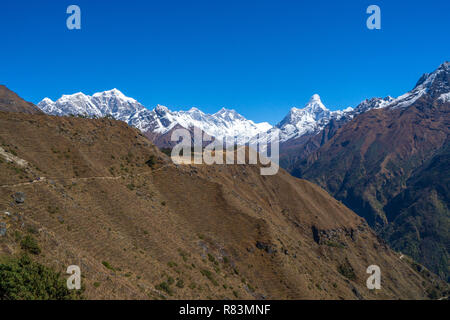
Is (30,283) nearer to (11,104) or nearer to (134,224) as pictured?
(134,224)

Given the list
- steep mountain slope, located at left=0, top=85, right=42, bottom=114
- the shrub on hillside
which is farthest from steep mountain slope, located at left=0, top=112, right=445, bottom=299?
steep mountain slope, located at left=0, top=85, right=42, bottom=114

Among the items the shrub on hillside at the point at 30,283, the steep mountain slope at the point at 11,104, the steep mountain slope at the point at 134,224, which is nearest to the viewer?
the shrub on hillside at the point at 30,283

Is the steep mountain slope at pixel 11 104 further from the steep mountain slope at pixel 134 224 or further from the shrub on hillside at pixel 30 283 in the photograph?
the shrub on hillside at pixel 30 283

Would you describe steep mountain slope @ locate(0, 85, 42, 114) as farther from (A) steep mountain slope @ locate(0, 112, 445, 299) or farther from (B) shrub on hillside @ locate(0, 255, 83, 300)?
(B) shrub on hillside @ locate(0, 255, 83, 300)

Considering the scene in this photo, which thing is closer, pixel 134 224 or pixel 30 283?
pixel 30 283

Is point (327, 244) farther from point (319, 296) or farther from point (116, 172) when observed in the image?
point (116, 172)

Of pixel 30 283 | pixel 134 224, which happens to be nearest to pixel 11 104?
pixel 134 224

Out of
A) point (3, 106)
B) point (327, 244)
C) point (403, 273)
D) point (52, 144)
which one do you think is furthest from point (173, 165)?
point (3, 106)

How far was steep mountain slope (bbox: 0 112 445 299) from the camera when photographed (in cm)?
3325

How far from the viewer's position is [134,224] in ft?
157

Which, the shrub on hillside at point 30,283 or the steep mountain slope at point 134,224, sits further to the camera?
the steep mountain slope at point 134,224

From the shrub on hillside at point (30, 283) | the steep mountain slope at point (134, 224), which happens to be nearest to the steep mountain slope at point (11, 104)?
the steep mountain slope at point (134, 224)

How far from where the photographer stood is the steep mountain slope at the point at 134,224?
33250mm
